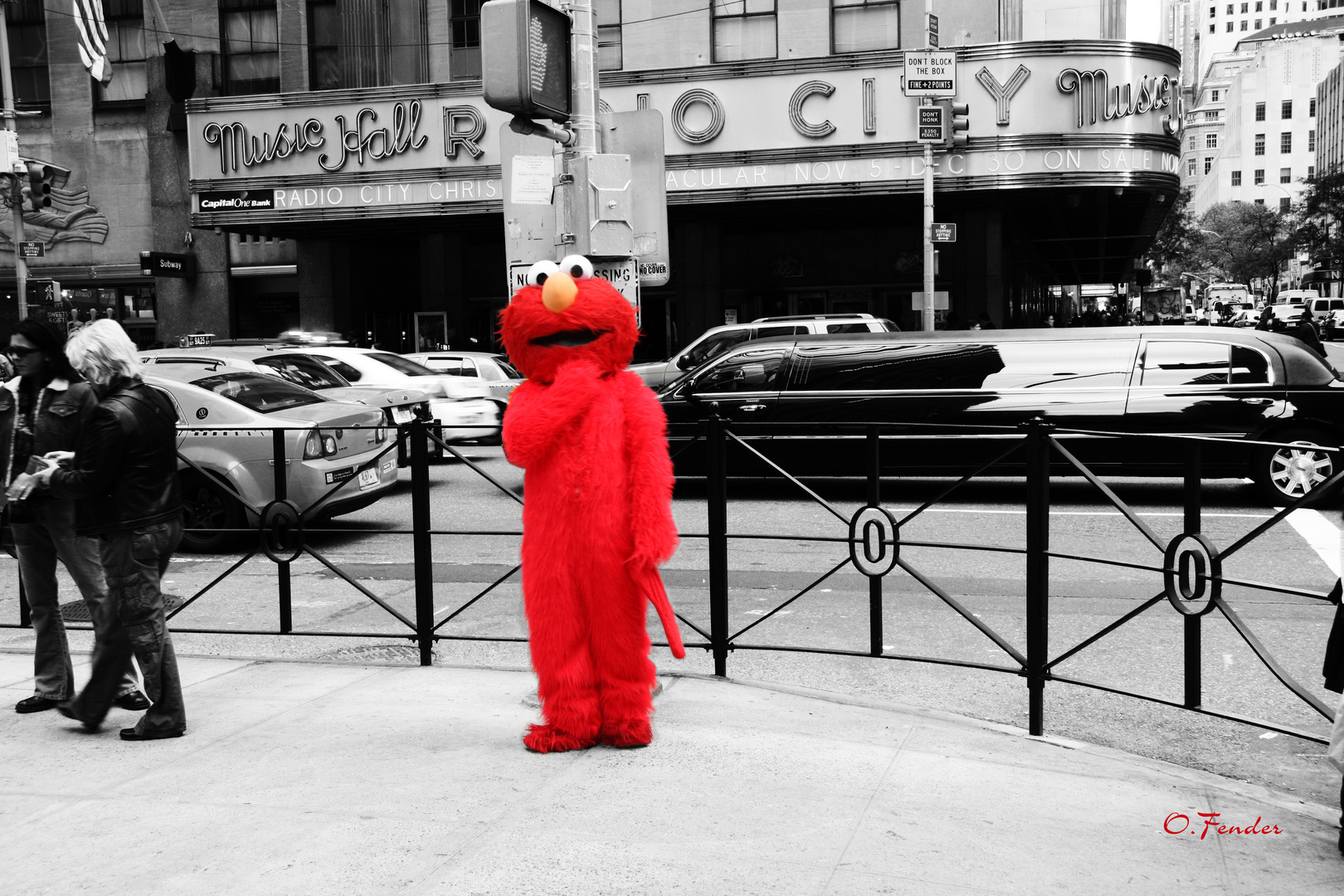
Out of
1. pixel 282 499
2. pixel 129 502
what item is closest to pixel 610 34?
pixel 282 499

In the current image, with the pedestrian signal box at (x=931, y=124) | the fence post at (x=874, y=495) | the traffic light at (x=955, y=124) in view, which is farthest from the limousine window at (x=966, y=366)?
Result: the traffic light at (x=955, y=124)

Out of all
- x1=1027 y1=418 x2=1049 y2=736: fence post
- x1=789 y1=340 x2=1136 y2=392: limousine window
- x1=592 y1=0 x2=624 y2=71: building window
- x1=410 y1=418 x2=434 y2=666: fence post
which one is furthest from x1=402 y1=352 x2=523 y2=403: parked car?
x1=1027 y1=418 x2=1049 y2=736: fence post

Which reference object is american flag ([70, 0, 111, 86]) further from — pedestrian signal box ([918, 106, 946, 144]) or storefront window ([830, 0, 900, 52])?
pedestrian signal box ([918, 106, 946, 144])

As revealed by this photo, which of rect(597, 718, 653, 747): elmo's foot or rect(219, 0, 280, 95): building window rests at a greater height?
rect(219, 0, 280, 95): building window

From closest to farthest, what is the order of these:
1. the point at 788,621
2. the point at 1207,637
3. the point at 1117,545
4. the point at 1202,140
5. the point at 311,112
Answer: the point at 1207,637
the point at 788,621
the point at 1117,545
the point at 311,112
the point at 1202,140

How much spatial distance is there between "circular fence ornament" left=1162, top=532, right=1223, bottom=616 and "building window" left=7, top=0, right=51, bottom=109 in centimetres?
3201

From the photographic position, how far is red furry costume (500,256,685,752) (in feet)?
14.9

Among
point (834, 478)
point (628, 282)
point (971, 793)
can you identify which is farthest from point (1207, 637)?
point (628, 282)

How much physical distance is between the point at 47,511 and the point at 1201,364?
32.6 feet

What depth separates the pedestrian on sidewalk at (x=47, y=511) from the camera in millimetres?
4992

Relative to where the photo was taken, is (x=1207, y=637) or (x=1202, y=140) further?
(x=1202, y=140)

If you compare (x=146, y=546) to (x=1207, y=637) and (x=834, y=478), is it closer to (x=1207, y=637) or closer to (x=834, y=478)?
(x=834, y=478)

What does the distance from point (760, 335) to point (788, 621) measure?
11.0 meters

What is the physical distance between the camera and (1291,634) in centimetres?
677
